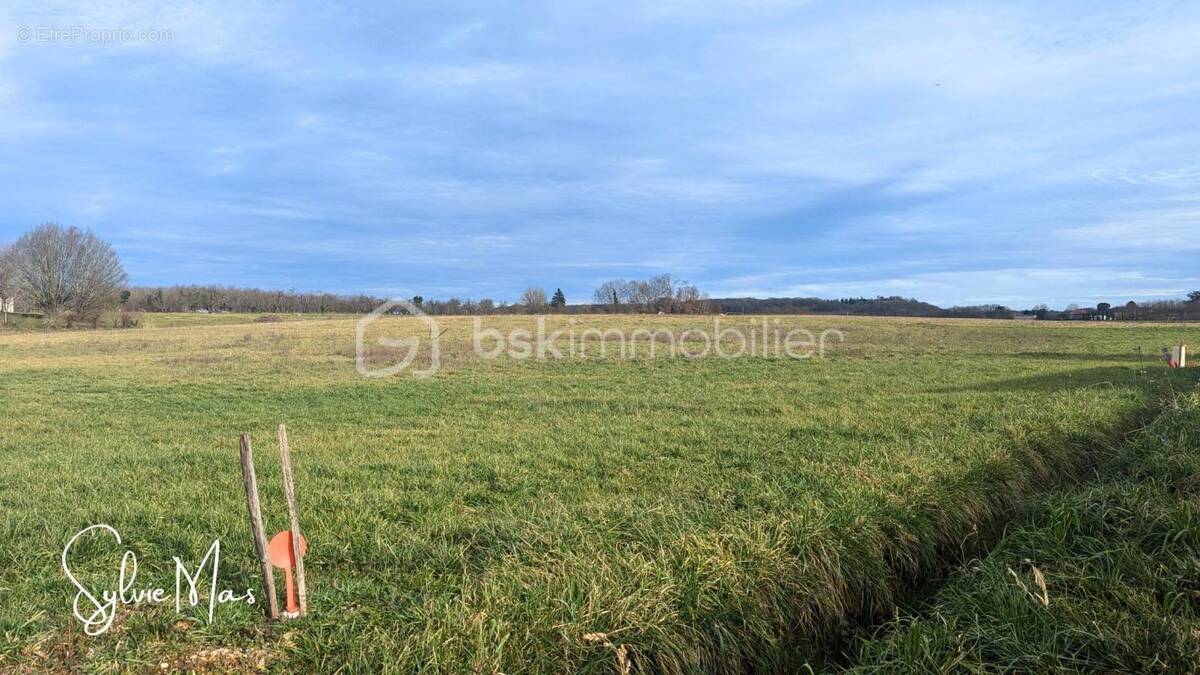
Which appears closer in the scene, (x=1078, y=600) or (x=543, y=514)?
(x=1078, y=600)

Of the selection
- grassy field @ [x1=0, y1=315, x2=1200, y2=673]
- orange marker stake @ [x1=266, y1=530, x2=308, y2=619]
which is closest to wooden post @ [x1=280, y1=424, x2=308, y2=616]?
orange marker stake @ [x1=266, y1=530, x2=308, y2=619]

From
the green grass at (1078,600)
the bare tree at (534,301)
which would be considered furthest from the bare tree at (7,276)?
the green grass at (1078,600)

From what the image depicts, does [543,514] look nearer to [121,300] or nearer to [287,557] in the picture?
[287,557]

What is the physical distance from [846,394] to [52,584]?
14.4 metres

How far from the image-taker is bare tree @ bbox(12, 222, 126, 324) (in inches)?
2896

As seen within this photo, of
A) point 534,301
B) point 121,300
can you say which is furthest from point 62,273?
point 534,301

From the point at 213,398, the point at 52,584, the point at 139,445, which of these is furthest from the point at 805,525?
the point at 213,398

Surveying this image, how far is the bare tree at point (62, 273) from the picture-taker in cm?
7356

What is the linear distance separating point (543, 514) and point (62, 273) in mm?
95604

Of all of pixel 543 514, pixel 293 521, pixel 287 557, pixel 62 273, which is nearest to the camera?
pixel 293 521

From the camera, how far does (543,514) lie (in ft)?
18.9

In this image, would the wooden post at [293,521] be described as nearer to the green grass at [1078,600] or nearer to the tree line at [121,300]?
the green grass at [1078,600]

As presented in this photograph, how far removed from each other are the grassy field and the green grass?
0.79m

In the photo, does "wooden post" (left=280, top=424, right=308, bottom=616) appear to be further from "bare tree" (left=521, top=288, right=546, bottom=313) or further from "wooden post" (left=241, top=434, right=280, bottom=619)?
"bare tree" (left=521, top=288, right=546, bottom=313)
